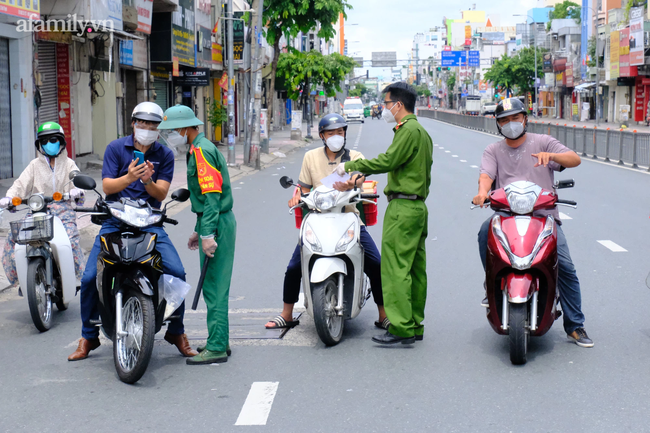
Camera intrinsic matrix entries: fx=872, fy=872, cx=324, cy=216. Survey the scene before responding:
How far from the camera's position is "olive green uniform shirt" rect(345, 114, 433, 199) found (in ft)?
19.1

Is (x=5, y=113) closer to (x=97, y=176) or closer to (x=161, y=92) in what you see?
(x=97, y=176)

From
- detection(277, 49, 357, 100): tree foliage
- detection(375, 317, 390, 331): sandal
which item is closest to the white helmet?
detection(375, 317, 390, 331): sandal

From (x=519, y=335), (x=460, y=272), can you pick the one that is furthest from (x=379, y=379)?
(x=460, y=272)

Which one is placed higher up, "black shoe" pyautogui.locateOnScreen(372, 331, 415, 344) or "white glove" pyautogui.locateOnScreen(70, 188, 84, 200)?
"white glove" pyautogui.locateOnScreen(70, 188, 84, 200)

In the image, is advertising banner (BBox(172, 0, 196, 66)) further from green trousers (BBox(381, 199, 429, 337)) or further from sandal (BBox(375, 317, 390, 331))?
green trousers (BBox(381, 199, 429, 337))

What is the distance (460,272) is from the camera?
902 cm

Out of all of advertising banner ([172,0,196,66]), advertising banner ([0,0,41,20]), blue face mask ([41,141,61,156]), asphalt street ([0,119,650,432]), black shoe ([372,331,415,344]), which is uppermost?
advertising banner ([172,0,196,66])

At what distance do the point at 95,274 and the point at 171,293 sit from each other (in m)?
0.53

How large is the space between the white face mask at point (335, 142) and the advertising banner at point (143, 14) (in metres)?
17.3

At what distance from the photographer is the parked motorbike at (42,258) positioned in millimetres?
6590

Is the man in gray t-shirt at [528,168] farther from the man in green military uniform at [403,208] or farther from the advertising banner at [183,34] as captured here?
the advertising banner at [183,34]

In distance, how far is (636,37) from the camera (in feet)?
195

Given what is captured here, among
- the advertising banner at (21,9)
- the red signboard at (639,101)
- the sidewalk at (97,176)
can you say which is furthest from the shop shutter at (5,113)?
the red signboard at (639,101)

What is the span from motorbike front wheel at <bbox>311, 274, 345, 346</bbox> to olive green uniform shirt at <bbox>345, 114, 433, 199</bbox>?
2.52 ft
